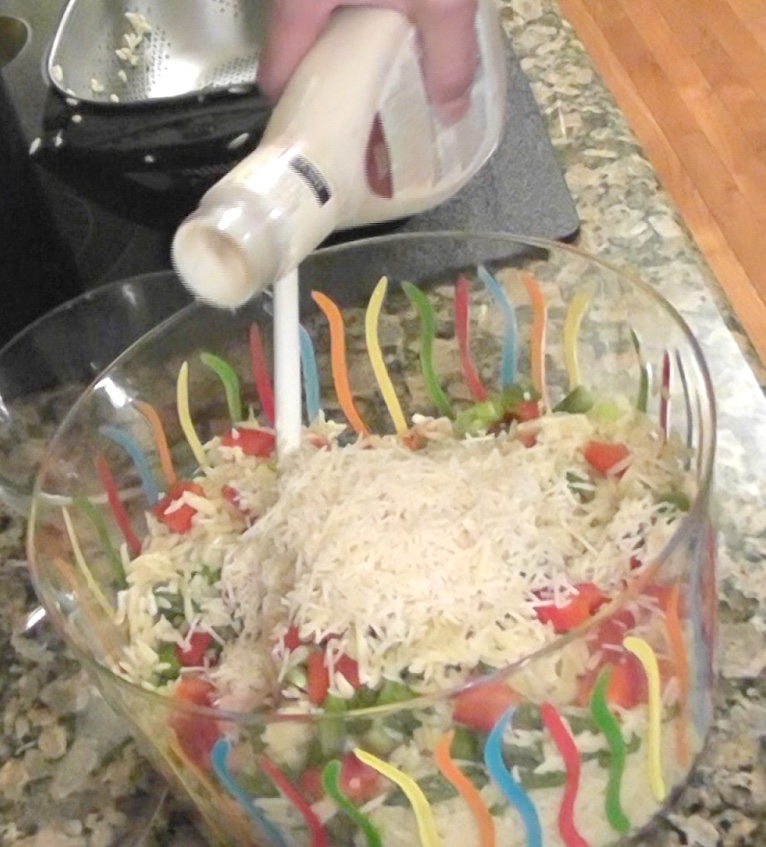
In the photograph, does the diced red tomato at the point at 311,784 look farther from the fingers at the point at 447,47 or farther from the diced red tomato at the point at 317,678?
the fingers at the point at 447,47

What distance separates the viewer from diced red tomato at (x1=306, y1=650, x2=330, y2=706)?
0.43m

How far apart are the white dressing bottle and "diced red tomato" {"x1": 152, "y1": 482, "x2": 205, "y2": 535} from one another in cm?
14

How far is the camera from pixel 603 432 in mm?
536

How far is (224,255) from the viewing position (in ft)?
1.44

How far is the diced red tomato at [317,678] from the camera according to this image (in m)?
0.43

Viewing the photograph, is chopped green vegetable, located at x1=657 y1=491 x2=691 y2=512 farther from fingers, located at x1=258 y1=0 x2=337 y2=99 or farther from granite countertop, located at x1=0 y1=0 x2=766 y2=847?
fingers, located at x1=258 y1=0 x2=337 y2=99

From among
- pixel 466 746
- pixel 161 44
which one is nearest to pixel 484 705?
pixel 466 746

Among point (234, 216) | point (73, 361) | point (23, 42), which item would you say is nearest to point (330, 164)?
point (234, 216)

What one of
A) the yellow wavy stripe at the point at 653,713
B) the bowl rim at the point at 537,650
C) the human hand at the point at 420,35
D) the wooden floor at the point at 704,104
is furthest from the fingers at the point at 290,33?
the wooden floor at the point at 704,104

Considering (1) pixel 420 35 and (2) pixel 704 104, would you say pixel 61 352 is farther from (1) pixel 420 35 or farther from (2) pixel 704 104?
(2) pixel 704 104

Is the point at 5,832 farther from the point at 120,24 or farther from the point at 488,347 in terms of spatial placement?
the point at 120,24

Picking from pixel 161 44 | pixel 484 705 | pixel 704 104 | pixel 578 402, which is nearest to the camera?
pixel 484 705

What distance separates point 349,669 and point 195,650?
10 centimetres

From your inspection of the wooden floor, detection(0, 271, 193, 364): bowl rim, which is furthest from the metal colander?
the wooden floor
